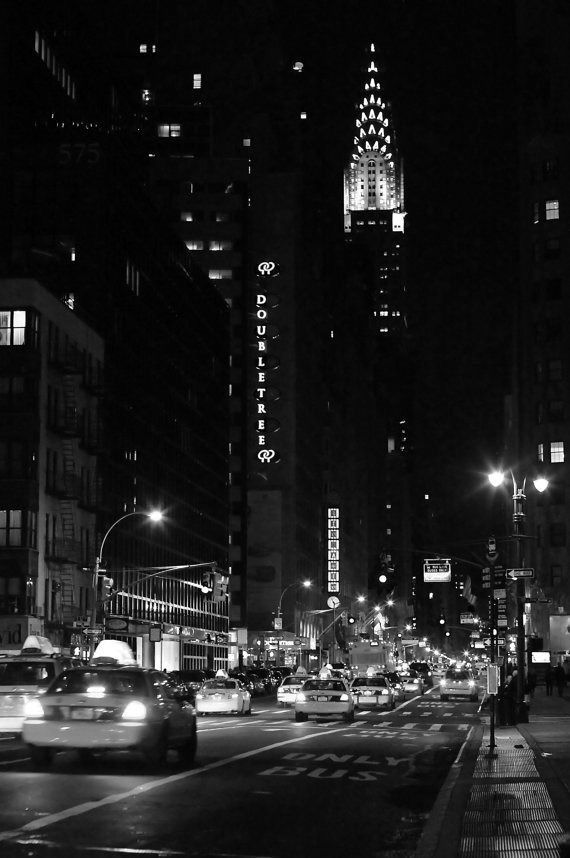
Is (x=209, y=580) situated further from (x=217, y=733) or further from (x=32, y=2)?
(x=32, y=2)

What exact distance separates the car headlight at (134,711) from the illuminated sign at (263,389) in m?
119

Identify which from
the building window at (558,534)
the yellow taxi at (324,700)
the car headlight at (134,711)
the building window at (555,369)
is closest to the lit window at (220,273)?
the building window at (555,369)

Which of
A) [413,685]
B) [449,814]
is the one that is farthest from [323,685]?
[413,685]

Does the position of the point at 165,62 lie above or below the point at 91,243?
above

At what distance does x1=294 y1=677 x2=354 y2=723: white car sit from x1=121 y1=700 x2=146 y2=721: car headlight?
74.3ft

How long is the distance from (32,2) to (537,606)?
197ft

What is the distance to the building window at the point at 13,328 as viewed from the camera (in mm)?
67938

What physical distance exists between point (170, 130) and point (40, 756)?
13700cm

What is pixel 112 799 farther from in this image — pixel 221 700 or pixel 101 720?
pixel 221 700

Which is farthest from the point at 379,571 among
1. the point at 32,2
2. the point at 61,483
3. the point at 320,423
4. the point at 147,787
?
the point at 320,423

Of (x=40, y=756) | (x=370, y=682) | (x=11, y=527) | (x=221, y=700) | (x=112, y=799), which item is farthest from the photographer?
(x=11, y=527)

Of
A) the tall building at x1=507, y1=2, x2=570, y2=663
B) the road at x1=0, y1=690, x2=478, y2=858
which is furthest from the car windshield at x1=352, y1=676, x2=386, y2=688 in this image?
the tall building at x1=507, y1=2, x2=570, y2=663

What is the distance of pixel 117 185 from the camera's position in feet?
278

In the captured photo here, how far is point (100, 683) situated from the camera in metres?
21.3
